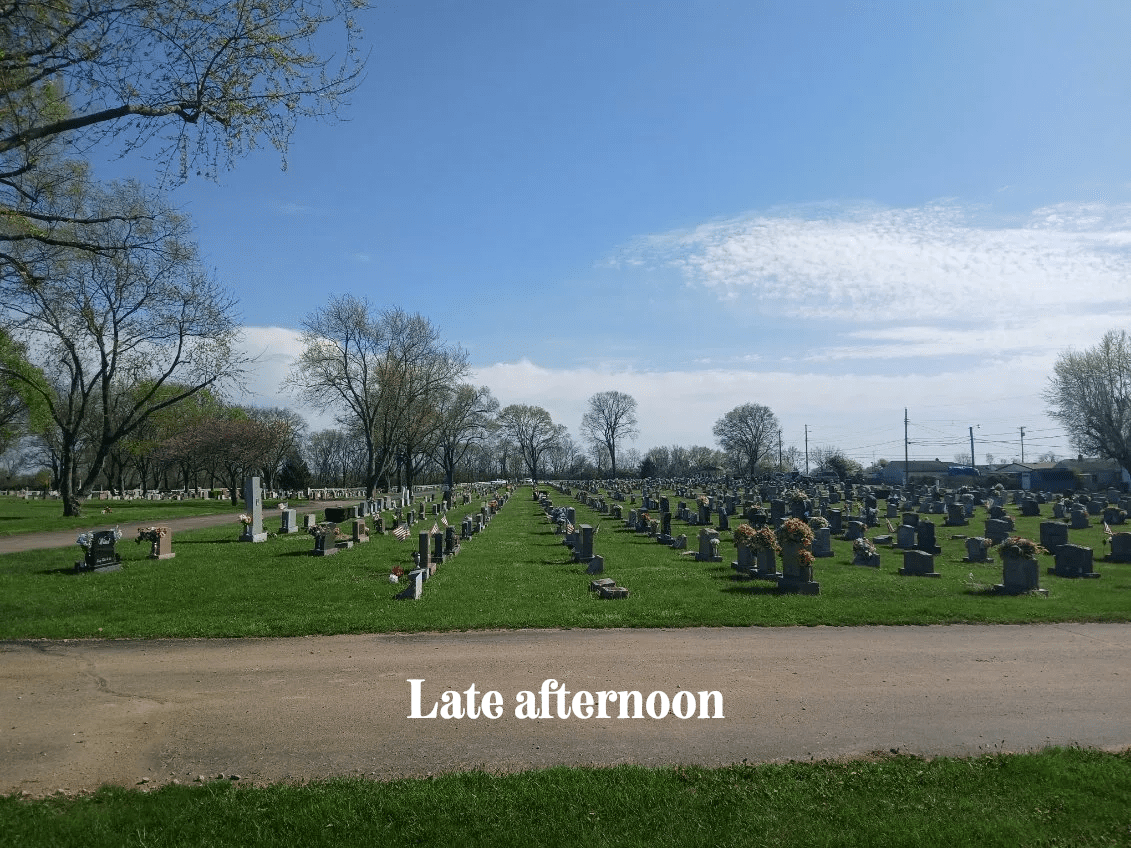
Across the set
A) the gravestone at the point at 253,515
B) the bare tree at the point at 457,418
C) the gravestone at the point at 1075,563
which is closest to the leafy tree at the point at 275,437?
the bare tree at the point at 457,418

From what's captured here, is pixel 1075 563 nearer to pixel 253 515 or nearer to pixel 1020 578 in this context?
pixel 1020 578

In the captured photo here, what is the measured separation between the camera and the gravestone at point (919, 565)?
51.3ft

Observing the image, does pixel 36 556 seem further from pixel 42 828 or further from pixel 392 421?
pixel 392 421

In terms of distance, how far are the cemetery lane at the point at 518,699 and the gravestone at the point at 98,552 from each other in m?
7.28

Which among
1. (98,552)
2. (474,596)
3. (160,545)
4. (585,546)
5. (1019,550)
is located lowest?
(474,596)

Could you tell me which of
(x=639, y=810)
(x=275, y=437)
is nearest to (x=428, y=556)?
(x=639, y=810)

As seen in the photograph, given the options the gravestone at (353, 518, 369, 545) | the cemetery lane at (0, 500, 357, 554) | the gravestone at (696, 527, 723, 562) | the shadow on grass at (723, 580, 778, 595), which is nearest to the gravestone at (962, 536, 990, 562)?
the gravestone at (696, 527, 723, 562)

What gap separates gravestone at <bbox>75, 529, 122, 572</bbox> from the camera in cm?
1578

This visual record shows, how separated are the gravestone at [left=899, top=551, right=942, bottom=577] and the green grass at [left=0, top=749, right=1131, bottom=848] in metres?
10.7

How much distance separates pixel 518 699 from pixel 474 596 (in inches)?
227

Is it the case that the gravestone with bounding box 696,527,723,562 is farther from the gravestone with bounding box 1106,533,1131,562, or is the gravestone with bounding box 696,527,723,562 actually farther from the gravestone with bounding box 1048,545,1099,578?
the gravestone with bounding box 1106,533,1131,562

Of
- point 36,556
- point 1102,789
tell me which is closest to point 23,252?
point 36,556

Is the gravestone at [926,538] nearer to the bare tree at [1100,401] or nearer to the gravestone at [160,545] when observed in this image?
the gravestone at [160,545]

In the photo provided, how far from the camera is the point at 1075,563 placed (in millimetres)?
15539
